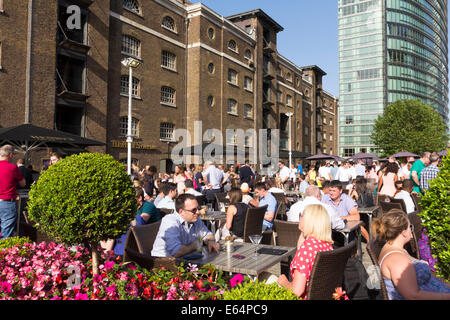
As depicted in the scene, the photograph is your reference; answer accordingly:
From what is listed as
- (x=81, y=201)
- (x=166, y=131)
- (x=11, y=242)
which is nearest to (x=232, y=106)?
(x=166, y=131)

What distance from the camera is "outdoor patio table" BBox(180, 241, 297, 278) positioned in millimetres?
3510

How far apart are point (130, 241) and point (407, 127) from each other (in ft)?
156

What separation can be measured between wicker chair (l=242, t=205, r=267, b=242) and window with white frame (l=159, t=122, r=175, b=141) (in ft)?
58.5

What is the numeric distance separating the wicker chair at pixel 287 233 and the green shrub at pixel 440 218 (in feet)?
6.75

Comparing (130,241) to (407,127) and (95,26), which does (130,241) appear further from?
(407,127)

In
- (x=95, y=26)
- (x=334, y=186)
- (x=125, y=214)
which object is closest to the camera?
(x=125, y=214)

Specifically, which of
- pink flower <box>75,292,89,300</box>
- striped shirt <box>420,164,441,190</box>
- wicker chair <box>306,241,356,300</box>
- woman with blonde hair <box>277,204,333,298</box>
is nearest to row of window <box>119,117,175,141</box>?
striped shirt <box>420,164,441,190</box>

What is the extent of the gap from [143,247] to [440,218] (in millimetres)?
3568

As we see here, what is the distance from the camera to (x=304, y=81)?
4844 cm

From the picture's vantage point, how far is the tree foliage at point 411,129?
137 feet

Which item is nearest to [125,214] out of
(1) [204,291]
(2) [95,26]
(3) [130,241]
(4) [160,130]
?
(1) [204,291]

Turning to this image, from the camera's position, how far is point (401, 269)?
291cm

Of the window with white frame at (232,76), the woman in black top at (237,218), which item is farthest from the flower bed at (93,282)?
the window with white frame at (232,76)

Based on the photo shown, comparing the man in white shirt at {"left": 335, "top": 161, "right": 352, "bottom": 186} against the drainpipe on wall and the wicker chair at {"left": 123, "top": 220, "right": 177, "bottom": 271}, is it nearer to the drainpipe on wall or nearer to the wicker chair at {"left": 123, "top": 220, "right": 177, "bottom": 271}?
the wicker chair at {"left": 123, "top": 220, "right": 177, "bottom": 271}
